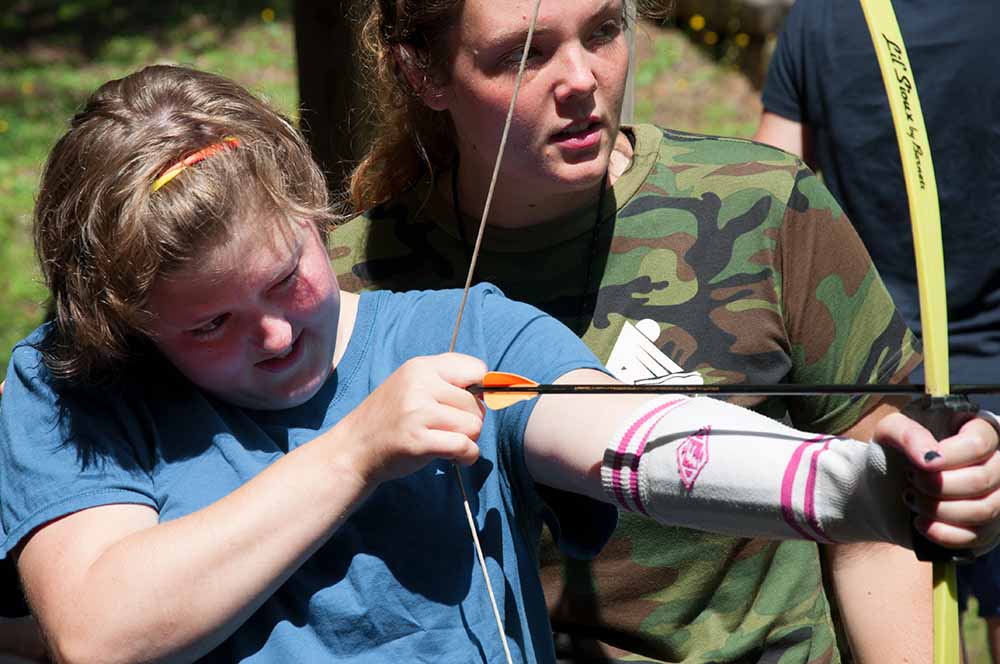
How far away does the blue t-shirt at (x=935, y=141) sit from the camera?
2576 mm

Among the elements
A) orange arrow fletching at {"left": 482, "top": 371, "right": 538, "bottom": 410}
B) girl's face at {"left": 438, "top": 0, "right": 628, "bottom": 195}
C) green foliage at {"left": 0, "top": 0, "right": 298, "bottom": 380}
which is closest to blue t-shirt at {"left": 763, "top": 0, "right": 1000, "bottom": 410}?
girl's face at {"left": 438, "top": 0, "right": 628, "bottom": 195}

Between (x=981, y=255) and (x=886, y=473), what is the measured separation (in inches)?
66.3

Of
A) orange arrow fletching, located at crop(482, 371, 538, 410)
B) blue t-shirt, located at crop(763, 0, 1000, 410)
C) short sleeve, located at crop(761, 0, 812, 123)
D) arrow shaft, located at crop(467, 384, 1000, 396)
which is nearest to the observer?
arrow shaft, located at crop(467, 384, 1000, 396)

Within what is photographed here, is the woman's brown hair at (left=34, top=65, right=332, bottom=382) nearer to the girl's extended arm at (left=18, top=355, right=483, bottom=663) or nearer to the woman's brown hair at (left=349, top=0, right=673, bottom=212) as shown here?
the girl's extended arm at (left=18, top=355, right=483, bottom=663)

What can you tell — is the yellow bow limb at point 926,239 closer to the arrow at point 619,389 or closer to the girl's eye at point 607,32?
the arrow at point 619,389

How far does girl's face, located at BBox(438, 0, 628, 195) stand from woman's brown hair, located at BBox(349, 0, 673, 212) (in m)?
0.11

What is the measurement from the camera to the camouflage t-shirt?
1632 millimetres

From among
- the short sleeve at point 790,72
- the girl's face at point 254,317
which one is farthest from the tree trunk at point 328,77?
the girl's face at point 254,317

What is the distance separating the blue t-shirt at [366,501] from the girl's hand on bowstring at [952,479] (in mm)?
377

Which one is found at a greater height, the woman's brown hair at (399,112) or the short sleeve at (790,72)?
the woman's brown hair at (399,112)

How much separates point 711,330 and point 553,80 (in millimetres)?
365

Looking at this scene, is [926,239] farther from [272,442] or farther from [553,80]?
[272,442]

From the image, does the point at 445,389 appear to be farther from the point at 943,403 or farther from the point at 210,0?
the point at 210,0

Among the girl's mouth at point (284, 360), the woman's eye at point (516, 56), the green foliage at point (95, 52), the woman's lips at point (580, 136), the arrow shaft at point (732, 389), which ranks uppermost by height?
the woman's eye at point (516, 56)
